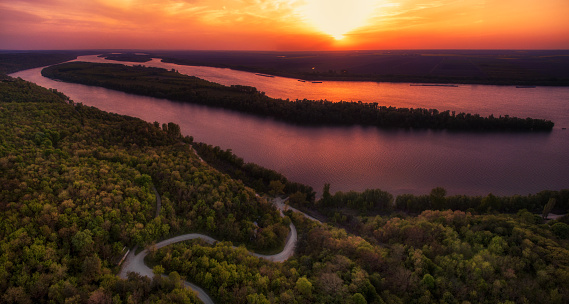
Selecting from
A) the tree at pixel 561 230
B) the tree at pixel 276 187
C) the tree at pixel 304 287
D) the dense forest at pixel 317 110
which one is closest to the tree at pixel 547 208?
the tree at pixel 561 230

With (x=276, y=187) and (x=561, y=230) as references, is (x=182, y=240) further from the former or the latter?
(x=561, y=230)

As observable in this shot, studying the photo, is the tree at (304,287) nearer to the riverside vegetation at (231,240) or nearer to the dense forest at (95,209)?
the riverside vegetation at (231,240)

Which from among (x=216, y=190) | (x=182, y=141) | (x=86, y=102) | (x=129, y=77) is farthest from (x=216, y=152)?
(x=129, y=77)

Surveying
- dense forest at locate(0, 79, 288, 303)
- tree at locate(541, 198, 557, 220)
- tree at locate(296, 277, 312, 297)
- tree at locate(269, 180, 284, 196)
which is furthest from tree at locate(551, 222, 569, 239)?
tree at locate(269, 180, 284, 196)

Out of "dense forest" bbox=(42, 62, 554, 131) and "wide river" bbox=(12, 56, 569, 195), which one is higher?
"dense forest" bbox=(42, 62, 554, 131)

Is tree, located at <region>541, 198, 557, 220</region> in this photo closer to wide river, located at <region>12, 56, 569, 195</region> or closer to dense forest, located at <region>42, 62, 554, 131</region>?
wide river, located at <region>12, 56, 569, 195</region>
